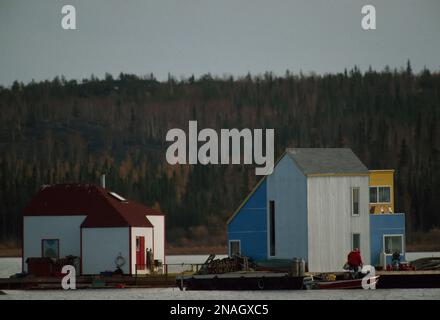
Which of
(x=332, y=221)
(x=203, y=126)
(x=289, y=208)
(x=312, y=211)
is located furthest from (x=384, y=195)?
(x=203, y=126)

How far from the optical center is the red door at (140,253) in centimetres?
6969

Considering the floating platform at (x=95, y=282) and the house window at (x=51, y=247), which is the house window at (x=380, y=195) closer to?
the floating platform at (x=95, y=282)

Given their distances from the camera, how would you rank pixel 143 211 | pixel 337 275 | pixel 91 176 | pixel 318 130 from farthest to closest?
pixel 318 130, pixel 91 176, pixel 143 211, pixel 337 275

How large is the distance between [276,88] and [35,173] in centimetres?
3697

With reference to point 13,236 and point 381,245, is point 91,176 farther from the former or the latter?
point 381,245

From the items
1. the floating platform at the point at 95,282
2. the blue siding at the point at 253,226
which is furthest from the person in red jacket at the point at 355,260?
the floating platform at the point at 95,282

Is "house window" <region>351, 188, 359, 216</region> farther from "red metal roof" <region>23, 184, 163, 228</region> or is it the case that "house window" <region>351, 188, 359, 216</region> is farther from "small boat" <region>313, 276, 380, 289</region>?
"red metal roof" <region>23, 184, 163, 228</region>

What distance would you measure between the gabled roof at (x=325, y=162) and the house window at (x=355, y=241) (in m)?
2.98

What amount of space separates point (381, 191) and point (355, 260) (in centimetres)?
876

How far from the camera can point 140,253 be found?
70.1m

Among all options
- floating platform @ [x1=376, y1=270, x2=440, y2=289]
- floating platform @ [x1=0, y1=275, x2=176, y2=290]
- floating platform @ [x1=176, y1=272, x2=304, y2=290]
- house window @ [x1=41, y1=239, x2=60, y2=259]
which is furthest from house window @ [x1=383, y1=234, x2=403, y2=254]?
house window @ [x1=41, y1=239, x2=60, y2=259]

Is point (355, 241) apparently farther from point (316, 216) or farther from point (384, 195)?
point (384, 195)

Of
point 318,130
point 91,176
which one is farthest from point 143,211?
point 318,130

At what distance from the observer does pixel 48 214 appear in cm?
6969
